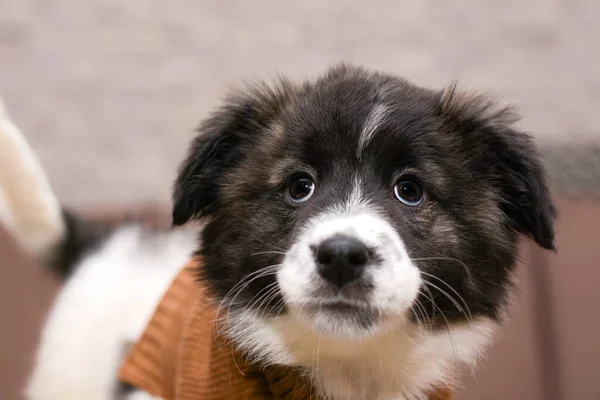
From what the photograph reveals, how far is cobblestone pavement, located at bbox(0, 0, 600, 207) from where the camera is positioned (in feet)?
9.47

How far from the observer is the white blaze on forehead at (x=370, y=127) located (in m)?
1.34

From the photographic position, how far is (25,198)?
1.93 metres

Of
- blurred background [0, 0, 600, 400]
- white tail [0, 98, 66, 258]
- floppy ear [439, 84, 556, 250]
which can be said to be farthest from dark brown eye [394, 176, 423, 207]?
blurred background [0, 0, 600, 400]

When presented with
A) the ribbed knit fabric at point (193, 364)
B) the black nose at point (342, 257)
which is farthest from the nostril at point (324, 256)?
the ribbed knit fabric at point (193, 364)

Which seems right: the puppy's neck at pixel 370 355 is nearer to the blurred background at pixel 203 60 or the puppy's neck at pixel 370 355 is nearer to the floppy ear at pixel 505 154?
the floppy ear at pixel 505 154

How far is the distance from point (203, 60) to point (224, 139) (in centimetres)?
143

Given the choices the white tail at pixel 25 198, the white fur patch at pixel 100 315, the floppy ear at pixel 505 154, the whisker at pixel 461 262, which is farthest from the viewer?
the white fur patch at pixel 100 315

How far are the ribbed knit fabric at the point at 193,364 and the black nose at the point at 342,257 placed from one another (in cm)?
40

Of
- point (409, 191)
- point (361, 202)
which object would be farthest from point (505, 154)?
point (361, 202)

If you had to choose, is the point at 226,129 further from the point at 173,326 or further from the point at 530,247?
the point at 530,247

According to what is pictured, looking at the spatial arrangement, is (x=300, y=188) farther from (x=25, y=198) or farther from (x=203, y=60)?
(x=203, y=60)

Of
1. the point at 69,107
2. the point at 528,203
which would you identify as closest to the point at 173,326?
the point at 528,203

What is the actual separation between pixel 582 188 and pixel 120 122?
6.40 ft

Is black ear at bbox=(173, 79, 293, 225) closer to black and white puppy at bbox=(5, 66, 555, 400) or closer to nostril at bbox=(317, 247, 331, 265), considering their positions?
black and white puppy at bbox=(5, 66, 555, 400)
